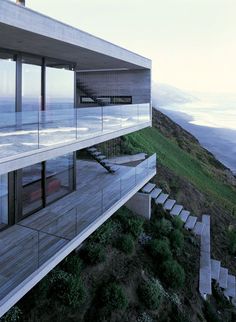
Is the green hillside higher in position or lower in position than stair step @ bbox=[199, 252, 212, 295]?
higher

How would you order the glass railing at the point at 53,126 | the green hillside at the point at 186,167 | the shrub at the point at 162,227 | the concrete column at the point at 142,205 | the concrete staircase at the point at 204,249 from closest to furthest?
the glass railing at the point at 53,126 → the concrete staircase at the point at 204,249 → the shrub at the point at 162,227 → the concrete column at the point at 142,205 → the green hillside at the point at 186,167

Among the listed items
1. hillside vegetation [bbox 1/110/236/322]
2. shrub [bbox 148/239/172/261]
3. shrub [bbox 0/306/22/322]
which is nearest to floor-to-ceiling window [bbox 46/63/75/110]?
hillside vegetation [bbox 1/110/236/322]

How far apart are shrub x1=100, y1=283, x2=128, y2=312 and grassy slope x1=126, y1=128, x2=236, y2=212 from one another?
12.6 metres

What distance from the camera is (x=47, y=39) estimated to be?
332 inches

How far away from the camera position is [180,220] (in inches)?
670

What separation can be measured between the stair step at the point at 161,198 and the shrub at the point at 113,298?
24.7 ft

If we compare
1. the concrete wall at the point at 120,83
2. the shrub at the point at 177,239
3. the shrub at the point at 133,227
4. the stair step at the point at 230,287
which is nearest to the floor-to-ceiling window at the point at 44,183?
the shrub at the point at 133,227

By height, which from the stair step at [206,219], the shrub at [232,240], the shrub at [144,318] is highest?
the stair step at [206,219]

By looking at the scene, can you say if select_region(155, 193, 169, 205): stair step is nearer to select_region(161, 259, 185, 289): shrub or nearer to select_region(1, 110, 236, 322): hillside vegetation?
select_region(1, 110, 236, 322): hillside vegetation

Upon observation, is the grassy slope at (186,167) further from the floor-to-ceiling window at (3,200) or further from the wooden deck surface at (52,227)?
the floor-to-ceiling window at (3,200)

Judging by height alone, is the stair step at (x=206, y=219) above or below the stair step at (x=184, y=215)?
below

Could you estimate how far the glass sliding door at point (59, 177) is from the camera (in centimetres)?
1140

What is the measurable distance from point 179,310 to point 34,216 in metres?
6.48

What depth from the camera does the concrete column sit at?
1614 cm
